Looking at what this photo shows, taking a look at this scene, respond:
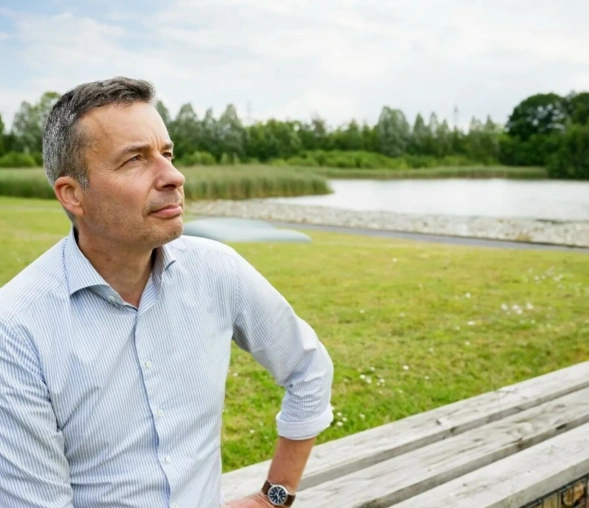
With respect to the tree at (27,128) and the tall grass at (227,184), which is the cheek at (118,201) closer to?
the tall grass at (227,184)

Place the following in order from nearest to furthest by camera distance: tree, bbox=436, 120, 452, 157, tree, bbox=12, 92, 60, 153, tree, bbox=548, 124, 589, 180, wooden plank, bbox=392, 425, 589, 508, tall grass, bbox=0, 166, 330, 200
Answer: wooden plank, bbox=392, 425, 589, 508
tall grass, bbox=0, 166, 330, 200
tree, bbox=12, 92, 60, 153
tree, bbox=548, 124, 589, 180
tree, bbox=436, 120, 452, 157

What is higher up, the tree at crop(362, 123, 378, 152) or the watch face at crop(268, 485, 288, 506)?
the tree at crop(362, 123, 378, 152)

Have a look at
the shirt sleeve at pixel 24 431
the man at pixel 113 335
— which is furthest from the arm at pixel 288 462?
the shirt sleeve at pixel 24 431

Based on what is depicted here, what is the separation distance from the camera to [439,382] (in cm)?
518

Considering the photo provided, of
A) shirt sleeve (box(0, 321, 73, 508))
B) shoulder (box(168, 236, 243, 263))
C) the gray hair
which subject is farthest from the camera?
shoulder (box(168, 236, 243, 263))

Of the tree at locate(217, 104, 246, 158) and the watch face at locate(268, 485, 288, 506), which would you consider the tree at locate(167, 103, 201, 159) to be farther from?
the watch face at locate(268, 485, 288, 506)

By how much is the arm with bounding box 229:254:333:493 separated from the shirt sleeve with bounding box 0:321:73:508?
0.57m

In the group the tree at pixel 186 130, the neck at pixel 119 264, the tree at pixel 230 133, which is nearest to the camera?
the neck at pixel 119 264

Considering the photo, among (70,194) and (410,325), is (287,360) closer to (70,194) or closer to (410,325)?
(70,194)

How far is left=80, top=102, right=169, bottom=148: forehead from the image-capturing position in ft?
5.07

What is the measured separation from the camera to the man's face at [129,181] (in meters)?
1.56

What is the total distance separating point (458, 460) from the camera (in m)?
2.62

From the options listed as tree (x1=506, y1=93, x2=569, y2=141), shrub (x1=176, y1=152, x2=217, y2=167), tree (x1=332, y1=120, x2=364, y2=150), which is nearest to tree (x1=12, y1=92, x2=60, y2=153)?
shrub (x1=176, y1=152, x2=217, y2=167)

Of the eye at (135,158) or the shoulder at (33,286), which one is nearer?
the shoulder at (33,286)
